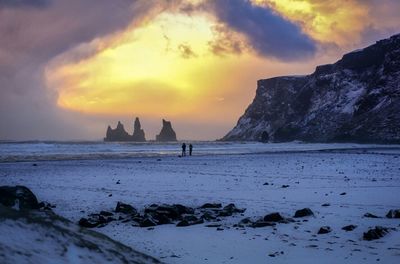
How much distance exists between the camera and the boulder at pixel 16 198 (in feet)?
37.0

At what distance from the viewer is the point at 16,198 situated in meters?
11.7

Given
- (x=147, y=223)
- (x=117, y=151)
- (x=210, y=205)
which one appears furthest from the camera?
(x=117, y=151)

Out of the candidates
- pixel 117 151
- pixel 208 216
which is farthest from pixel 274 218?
pixel 117 151

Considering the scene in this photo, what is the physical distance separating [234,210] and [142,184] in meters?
9.27

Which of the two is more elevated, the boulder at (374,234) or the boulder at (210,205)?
the boulder at (374,234)

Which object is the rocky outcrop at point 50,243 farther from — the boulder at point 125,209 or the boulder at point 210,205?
the boulder at point 210,205

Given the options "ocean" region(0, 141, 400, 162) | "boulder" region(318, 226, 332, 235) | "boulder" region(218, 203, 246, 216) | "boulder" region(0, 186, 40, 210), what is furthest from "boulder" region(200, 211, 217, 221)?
"ocean" region(0, 141, 400, 162)

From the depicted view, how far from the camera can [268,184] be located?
20.1 meters

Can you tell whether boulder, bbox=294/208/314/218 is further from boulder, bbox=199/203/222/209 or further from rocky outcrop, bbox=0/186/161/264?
rocky outcrop, bbox=0/186/161/264


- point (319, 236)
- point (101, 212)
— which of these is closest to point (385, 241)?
point (319, 236)

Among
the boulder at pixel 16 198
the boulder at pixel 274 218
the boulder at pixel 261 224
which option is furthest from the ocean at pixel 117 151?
the boulder at pixel 261 224

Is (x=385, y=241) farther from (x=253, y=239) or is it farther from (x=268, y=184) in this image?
(x=268, y=184)

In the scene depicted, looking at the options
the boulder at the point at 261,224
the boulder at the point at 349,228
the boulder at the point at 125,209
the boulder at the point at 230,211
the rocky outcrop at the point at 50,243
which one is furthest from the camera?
the boulder at the point at 125,209

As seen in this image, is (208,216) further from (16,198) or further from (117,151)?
(117,151)
